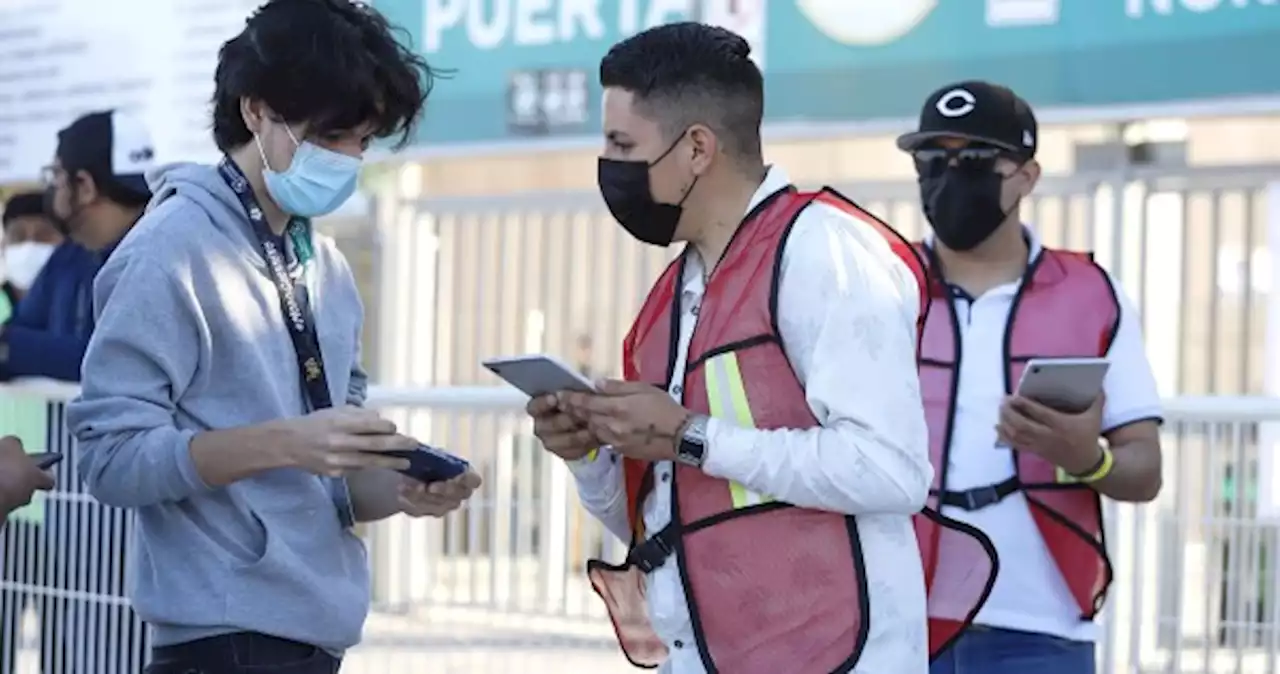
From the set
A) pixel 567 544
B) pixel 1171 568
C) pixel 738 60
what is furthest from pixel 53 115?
pixel 738 60

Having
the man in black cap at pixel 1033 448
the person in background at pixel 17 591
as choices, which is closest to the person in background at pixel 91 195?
the person in background at pixel 17 591

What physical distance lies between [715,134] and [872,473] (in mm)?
657

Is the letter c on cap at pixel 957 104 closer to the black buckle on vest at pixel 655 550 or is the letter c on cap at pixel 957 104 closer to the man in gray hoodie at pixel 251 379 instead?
the man in gray hoodie at pixel 251 379

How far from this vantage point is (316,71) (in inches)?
137

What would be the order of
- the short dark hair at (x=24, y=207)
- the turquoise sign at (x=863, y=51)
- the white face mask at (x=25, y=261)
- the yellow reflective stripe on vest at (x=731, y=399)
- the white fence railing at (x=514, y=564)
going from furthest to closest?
the short dark hair at (x=24, y=207), the white face mask at (x=25, y=261), the turquoise sign at (x=863, y=51), the white fence railing at (x=514, y=564), the yellow reflective stripe on vest at (x=731, y=399)

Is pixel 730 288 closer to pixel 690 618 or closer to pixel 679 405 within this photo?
pixel 679 405

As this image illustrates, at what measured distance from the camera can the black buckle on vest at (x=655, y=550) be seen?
3.27 meters

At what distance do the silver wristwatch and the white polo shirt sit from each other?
121 centimetres

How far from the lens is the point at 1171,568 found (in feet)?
17.5

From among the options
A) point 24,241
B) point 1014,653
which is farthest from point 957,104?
point 24,241

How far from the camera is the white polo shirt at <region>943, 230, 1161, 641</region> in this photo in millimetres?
4176

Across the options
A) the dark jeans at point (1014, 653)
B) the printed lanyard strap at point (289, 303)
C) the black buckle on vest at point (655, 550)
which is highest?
the printed lanyard strap at point (289, 303)

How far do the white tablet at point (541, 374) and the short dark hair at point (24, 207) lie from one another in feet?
18.4

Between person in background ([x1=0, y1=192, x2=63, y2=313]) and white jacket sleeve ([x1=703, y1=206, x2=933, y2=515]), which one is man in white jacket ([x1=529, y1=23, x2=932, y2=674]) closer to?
white jacket sleeve ([x1=703, y1=206, x2=933, y2=515])
